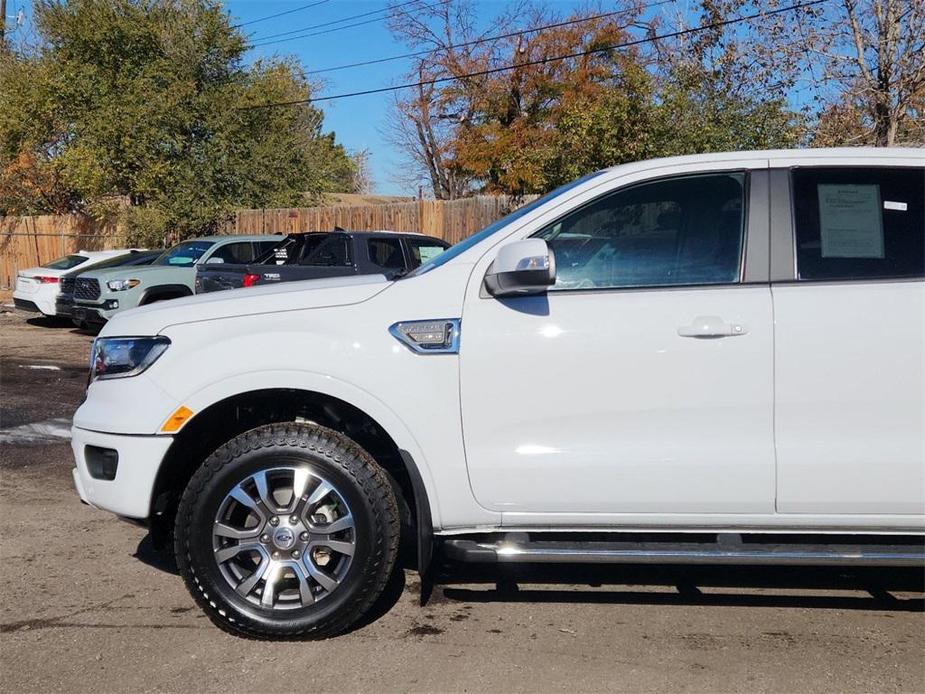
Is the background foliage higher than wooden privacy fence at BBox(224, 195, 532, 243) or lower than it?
higher

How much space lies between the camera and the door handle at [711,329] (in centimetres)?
355

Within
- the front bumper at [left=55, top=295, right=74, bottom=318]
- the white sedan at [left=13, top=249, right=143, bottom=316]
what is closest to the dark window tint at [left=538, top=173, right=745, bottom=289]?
the front bumper at [left=55, top=295, right=74, bottom=318]

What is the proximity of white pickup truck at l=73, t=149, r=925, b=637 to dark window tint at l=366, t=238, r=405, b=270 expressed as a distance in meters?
8.84

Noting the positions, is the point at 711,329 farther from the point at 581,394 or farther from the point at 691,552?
the point at 691,552

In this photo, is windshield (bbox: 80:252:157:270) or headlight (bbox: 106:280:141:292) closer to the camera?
headlight (bbox: 106:280:141:292)

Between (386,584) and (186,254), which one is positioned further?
(186,254)

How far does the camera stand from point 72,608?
4.18 meters

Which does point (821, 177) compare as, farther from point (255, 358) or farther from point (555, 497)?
point (255, 358)

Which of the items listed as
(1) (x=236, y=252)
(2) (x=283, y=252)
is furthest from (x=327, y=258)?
(1) (x=236, y=252)

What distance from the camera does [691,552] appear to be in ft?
11.9

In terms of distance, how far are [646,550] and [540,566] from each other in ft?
3.77

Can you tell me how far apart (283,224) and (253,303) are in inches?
777

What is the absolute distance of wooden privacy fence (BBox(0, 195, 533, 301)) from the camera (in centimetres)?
1880

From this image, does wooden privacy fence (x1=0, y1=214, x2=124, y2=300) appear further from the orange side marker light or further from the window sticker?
the window sticker
